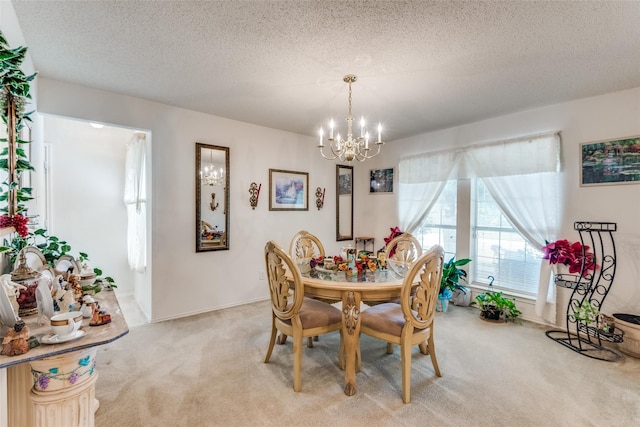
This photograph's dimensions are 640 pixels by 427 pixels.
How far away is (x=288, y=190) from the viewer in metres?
4.46

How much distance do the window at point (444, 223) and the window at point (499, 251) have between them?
0.31 metres

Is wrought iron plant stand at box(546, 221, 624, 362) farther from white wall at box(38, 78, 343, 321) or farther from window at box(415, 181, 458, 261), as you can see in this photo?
white wall at box(38, 78, 343, 321)

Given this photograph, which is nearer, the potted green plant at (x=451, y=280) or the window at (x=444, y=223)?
the potted green plant at (x=451, y=280)

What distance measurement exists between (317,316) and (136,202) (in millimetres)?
2960

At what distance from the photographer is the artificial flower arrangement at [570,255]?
9.34 feet

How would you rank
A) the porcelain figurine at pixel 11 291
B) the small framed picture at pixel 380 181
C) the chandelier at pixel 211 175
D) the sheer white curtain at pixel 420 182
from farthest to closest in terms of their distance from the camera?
1. the small framed picture at pixel 380 181
2. the sheer white curtain at pixel 420 182
3. the chandelier at pixel 211 175
4. the porcelain figurine at pixel 11 291

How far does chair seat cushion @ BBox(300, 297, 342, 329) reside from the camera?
7.25 feet

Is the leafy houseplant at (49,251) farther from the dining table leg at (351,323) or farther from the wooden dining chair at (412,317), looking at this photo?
the wooden dining chair at (412,317)

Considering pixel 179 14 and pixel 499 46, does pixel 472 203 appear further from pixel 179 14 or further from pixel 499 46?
pixel 179 14

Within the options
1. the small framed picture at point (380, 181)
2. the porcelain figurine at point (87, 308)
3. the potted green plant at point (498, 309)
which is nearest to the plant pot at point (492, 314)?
the potted green plant at point (498, 309)

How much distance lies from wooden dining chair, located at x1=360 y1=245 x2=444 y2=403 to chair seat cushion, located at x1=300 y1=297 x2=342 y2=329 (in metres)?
0.24

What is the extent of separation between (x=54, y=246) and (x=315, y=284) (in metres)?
2.17

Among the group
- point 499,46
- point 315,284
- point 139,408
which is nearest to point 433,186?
point 499,46

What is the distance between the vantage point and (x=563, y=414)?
185cm
